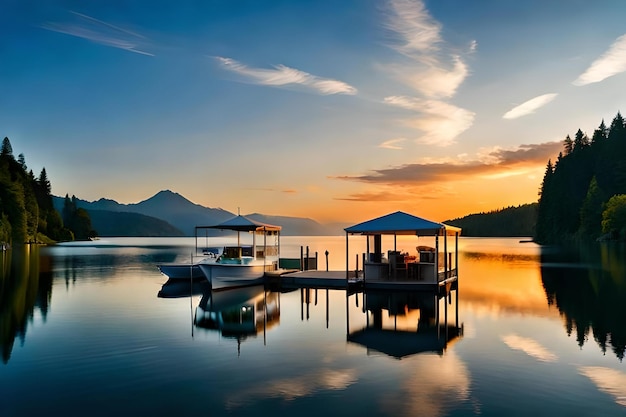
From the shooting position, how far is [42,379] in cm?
1061

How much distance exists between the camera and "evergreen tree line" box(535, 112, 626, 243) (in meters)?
96.1

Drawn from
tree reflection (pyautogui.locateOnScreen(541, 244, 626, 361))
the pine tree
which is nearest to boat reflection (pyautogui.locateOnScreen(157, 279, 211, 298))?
tree reflection (pyautogui.locateOnScreen(541, 244, 626, 361))

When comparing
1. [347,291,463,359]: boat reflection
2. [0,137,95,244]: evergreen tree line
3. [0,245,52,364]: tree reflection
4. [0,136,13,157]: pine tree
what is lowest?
[347,291,463,359]: boat reflection

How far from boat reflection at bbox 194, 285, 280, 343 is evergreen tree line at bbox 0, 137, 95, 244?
57.5m

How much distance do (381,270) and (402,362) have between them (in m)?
14.8

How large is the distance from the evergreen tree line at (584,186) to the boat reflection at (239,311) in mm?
78806

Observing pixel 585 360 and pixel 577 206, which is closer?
pixel 585 360

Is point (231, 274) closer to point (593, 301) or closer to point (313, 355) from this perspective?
point (313, 355)

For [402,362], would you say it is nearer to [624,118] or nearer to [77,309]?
[77,309]

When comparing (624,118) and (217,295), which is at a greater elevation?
(624,118)

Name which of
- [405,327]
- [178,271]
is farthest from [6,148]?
[405,327]

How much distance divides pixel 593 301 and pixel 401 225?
8767 mm

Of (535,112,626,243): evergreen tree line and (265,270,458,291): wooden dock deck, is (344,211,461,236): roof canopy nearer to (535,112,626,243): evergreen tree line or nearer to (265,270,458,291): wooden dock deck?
(265,270,458,291): wooden dock deck

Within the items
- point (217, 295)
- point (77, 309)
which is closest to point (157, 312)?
point (77, 309)
